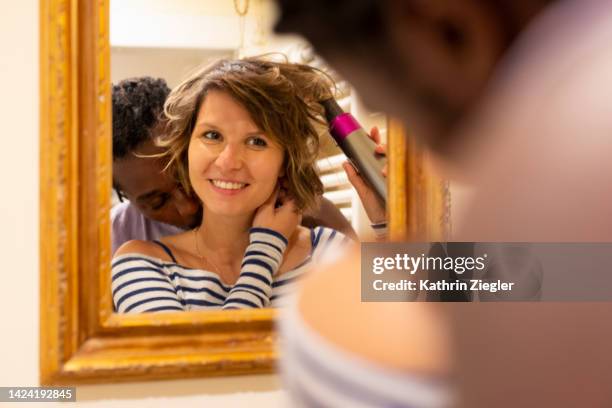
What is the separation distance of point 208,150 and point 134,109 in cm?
11

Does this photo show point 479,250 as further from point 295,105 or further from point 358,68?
point 295,105

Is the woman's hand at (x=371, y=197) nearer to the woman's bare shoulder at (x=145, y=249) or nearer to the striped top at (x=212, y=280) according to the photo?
the striped top at (x=212, y=280)

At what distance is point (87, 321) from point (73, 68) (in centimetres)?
30

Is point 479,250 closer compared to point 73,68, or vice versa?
point 479,250

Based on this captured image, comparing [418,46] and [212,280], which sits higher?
[418,46]

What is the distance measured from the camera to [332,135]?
2.20 ft

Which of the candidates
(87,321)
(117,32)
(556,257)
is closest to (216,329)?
(87,321)

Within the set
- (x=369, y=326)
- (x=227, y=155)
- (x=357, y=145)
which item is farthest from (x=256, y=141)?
(x=369, y=326)

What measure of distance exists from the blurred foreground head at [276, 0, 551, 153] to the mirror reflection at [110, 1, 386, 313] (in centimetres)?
41

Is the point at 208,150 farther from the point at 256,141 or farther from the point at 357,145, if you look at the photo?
the point at 357,145

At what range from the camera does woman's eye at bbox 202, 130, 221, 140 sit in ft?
2.14

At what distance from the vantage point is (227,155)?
0.65 metres

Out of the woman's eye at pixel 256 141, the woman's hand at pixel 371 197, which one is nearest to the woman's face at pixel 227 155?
the woman's eye at pixel 256 141

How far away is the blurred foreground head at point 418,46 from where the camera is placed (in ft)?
0.68
